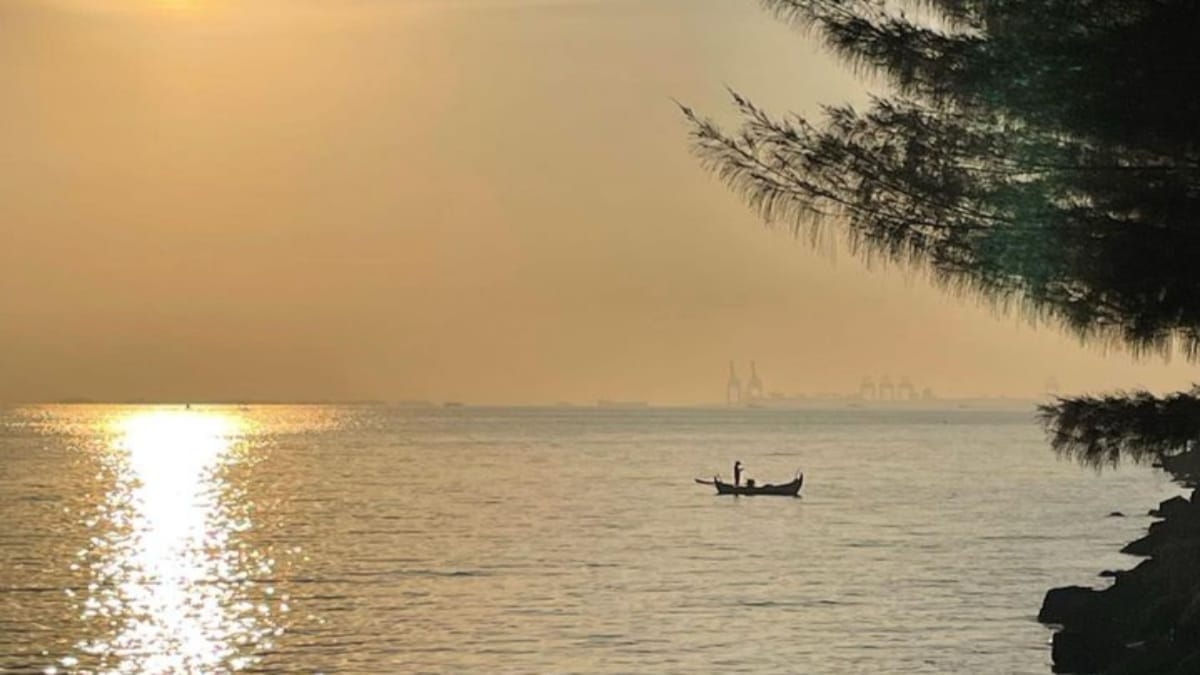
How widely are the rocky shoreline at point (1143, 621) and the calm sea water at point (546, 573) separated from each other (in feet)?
5.57

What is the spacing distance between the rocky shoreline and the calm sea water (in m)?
1.70

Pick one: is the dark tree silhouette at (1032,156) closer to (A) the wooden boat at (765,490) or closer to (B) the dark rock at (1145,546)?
(B) the dark rock at (1145,546)

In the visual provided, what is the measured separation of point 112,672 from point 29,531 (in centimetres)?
3926

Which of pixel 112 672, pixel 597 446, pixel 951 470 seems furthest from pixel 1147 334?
pixel 597 446

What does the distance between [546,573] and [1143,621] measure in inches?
1041

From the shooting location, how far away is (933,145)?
46.1ft

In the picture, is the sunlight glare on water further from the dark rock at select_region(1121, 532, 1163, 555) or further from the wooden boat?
the wooden boat

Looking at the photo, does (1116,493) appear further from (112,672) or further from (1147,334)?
(1147,334)

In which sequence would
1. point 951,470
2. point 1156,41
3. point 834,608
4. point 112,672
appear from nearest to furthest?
point 1156,41
point 112,672
point 834,608
point 951,470

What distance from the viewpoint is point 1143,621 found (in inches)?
1109

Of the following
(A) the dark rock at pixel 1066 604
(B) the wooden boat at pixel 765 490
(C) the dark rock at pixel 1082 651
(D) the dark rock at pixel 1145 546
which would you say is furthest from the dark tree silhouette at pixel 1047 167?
(B) the wooden boat at pixel 765 490

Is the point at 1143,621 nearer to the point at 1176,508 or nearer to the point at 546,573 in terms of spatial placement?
the point at 1176,508

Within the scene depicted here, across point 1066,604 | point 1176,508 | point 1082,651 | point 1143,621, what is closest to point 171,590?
point 1066,604

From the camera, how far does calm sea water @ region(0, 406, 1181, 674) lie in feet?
118
